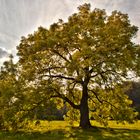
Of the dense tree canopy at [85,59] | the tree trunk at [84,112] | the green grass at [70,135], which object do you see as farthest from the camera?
the tree trunk at [84,112]

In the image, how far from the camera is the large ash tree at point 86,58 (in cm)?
3572

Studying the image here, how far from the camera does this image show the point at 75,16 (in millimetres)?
40500

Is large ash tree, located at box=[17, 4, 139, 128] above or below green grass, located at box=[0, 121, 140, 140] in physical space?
above

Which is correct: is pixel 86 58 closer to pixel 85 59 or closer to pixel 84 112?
pixel 85 59

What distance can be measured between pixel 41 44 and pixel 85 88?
819 centimetres

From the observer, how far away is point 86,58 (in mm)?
36344

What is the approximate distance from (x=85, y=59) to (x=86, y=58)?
231 millimetres

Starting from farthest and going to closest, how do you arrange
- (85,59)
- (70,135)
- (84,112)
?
(84,112), (85,59), (70,135)

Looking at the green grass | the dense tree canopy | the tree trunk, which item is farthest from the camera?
the tree trunk

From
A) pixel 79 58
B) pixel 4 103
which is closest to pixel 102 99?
pixel 79 58

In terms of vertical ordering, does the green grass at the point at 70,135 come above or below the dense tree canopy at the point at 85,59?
below

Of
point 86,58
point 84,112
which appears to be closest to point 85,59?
point 86,58

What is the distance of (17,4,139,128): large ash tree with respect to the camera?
3572 centimetres

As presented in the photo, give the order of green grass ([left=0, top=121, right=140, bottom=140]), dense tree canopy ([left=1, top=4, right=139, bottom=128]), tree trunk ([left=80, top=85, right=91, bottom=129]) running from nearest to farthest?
green grass ([left=0, top=121, right=140, bottom=140]) < dense tree canopy ([left=1, top=4, right=139, bottom=128]) < tree trunk ([left=80, top=85, right=91, bottom=129])
